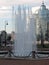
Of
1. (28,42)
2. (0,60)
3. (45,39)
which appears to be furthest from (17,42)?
(45,39)

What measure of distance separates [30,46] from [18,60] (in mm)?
5455

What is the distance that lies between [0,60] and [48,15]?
34.9m

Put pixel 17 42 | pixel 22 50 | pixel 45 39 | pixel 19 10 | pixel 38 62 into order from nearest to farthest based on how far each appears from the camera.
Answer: pixel 38 62 < pixel 22 50 < pixel 17 42 < pixel 19 10 < pixel 45 39

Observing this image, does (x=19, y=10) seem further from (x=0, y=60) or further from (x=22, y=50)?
(x=0, y=60)

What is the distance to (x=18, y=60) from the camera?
1135 centimetres

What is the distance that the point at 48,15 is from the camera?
150 ft

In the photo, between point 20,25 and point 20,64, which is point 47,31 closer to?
point 20,25

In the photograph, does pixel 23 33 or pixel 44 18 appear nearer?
pixel 23 33

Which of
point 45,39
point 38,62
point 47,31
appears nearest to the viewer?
point 38,62

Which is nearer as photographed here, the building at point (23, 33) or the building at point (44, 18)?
the building at point (23, 33)

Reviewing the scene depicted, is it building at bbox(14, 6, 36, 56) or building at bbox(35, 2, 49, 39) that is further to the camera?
building at bbox(35, 2, 49, 39)

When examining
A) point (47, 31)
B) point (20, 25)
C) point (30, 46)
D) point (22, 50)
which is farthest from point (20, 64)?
point (47, 31)

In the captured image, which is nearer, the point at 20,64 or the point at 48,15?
the point at 20,64

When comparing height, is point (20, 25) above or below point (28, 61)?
above
